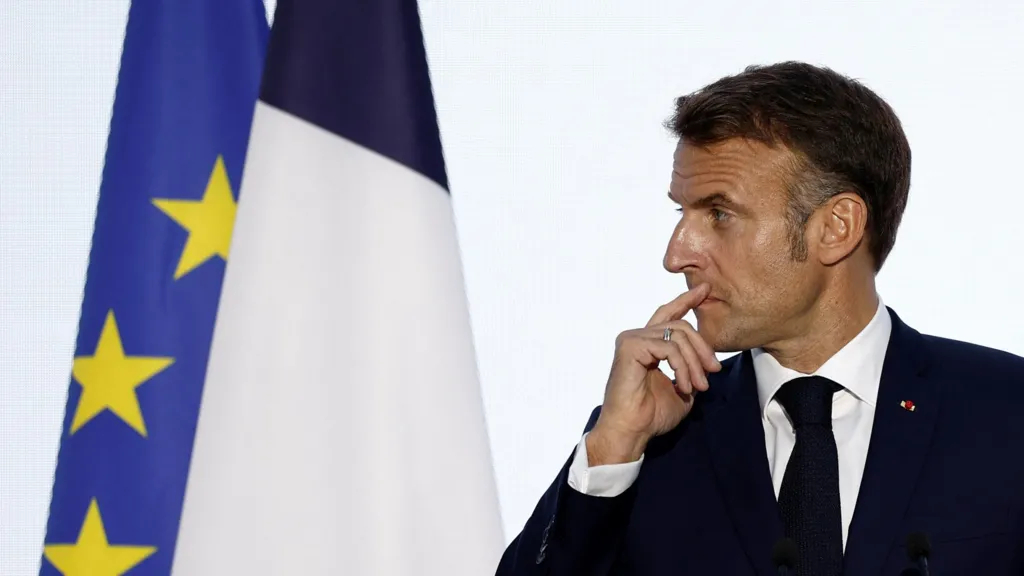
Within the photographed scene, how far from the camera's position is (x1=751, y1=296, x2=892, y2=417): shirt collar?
206 cm

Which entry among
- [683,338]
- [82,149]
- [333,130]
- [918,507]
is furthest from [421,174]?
[82,149]

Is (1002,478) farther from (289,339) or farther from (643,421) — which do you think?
(289,339)

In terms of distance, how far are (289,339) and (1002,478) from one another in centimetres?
113

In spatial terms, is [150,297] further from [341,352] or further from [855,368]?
[855,368]

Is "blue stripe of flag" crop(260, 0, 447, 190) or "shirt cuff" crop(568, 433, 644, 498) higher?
"blue stripe of flag" crop(260, 0, 447, 190)

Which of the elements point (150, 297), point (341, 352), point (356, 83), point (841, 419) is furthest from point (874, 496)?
point (150, 297)

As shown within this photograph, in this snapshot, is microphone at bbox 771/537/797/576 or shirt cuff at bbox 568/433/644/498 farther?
shirt cuff at bbox 568/433/644/498

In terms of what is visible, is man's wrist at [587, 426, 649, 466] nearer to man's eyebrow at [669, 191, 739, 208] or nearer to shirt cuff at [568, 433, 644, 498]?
shirt cuff at [568, 433, 644, 498]

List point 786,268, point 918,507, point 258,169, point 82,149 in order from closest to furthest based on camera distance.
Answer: point 918,507, point 786,268, point 258,169, point 82,149

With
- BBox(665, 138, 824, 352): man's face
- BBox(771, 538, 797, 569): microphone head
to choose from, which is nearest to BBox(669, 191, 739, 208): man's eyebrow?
BBox(665, 138, 824, 352): man's face

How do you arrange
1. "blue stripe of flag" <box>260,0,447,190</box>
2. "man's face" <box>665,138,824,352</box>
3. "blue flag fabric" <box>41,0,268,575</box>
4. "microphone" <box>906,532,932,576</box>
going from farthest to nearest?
"blue flag fabric" <box>41,0,268,575</box>, "blue stripe of flag" <box>260,0,447,190</box>, "man's face" <box>665,138,824,352</box>, "microphone" <box>906,532,932,576</box>

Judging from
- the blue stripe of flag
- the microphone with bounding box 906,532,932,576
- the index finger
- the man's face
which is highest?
the blue stripe of flag

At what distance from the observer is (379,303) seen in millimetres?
2168

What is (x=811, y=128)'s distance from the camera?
6.93 feet
